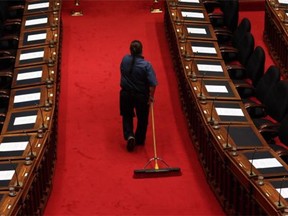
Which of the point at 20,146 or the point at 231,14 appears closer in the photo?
the point at 20,146

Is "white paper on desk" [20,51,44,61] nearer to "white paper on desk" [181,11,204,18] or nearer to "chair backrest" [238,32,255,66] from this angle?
"white paper on desk" [181,11,204,18]

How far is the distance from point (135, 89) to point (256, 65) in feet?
5.30

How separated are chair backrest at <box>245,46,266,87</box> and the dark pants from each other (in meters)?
1.46

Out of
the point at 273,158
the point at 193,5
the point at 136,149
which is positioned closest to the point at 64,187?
the point at 136,149

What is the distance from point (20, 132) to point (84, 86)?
187cm

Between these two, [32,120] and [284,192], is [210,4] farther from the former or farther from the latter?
[284,192]

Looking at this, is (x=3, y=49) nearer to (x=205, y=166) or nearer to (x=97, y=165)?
(x=97, y=165)

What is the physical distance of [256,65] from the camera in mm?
8211

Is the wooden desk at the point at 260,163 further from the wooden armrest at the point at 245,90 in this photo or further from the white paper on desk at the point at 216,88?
the wooden armrest at the point at 245,90

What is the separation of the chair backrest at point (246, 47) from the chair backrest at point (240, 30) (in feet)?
0.39

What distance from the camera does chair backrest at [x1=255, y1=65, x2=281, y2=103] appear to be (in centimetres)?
764

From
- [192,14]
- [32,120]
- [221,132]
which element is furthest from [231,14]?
[32,120]

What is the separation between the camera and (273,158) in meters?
6.37

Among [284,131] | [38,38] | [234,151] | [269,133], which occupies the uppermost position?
[38,38]
